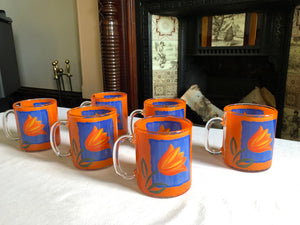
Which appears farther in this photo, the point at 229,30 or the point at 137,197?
the point at 229,30

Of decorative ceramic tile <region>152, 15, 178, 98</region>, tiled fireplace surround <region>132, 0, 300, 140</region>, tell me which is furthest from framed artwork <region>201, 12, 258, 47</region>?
decorative ceramic tile <region>152, 15, 178, 98</region>

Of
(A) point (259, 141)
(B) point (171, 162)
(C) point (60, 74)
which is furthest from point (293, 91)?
(C) point (60, 74)

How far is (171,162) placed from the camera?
0.35 m

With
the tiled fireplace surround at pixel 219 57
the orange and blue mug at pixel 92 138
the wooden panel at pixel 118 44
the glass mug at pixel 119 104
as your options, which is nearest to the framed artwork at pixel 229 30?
the tiled fireplace surround at pixel 219 57

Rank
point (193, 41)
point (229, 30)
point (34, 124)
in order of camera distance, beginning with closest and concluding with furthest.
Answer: point (34, 124), point (229, 30), point (193, 41)

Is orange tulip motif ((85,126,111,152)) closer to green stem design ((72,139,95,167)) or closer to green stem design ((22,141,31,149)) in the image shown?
green stem design ((72,139,95,167))

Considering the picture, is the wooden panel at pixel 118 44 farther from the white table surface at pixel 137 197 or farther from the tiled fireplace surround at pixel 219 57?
the white table surface at pixel 137 197

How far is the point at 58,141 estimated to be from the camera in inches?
21.7

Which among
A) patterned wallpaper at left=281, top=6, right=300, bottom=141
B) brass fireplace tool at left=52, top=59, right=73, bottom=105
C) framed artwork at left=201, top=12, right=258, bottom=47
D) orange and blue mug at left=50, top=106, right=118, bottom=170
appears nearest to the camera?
orange and blue mug at left=50, top=106, right=118, bottom=170

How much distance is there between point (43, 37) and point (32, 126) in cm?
206

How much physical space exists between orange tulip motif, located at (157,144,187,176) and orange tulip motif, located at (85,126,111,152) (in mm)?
129

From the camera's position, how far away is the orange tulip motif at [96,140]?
0.42 meters

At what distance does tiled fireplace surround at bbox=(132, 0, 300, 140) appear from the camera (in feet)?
4.59

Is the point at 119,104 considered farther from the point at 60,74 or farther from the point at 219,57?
the point at 60,74
